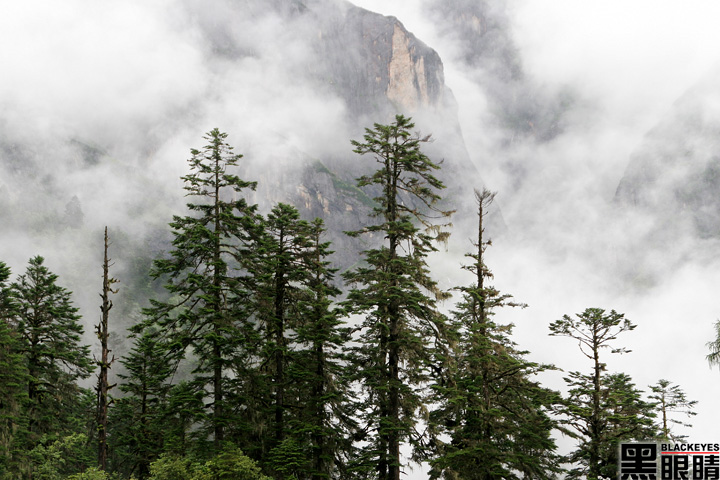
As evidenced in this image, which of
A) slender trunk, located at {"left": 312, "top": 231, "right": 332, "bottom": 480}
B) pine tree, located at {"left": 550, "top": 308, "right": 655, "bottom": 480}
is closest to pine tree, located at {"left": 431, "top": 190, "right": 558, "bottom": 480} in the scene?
pine tree, located at {"left": 550, "top": 308, "right": 655, "bottom": 480}

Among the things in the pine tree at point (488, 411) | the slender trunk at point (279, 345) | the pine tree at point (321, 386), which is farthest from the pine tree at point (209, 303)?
the pine tree at point (488, 411)

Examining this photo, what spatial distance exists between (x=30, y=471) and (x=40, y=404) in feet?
19.1

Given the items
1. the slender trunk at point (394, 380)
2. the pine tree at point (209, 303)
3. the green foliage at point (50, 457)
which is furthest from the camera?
the pine tree at point (209, 303)

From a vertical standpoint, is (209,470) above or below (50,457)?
above

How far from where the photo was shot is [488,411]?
18250 mm

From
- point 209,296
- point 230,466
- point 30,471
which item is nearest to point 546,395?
point 230,466

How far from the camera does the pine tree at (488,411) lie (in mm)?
18328

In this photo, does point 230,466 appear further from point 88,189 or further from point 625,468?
point 88,189

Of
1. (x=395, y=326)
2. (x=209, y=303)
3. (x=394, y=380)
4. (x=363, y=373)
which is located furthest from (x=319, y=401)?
(x=209, y=303)

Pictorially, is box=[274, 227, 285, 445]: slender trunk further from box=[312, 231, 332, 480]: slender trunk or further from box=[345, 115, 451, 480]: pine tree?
box=[345, 115, 451, 480]: pine tree

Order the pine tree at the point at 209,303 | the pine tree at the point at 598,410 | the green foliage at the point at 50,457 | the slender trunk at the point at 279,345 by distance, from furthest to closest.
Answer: the slender trunk at the point at 279,345 → the pine tree at the point at 209,303 → the pine tree at the point at 598,410 → the green foliage at the point at 50,457

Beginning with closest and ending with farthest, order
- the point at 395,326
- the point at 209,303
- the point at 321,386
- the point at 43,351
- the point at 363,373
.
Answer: the point at 363,373 → the point at 395,326 → the point at 209,303 → the point at 321,386 → the point at 43,351

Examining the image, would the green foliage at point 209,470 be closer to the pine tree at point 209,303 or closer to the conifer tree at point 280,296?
the pine tree at point 209,303

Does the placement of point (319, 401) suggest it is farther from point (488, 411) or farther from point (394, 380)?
point (488, 411)
